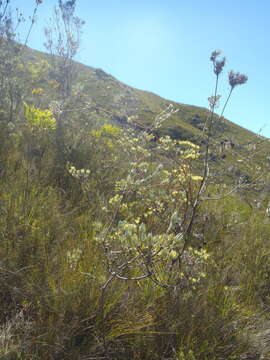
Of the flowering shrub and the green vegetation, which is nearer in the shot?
the green vegetation

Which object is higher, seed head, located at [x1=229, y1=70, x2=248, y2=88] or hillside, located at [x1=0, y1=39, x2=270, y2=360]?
seed head, located at [x1=229, y1=70, x2=248, y2=88]

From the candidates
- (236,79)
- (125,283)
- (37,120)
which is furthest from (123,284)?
(37,120)

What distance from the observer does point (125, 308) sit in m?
1.71

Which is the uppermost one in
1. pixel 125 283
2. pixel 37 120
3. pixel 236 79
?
pixel 236 79

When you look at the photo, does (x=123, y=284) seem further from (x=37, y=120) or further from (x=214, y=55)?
(x=37, y=120)

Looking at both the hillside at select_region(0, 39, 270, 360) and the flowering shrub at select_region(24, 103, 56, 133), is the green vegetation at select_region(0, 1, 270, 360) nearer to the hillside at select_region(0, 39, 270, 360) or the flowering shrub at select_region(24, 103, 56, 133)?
→ the hillside at select_region(0, 39, 270, 360)

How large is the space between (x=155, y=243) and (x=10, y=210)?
140cm

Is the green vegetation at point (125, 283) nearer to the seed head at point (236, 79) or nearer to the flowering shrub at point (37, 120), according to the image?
the seed head at point (236, 79)

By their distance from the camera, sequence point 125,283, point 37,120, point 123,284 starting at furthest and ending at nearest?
point 37,120 < point 125,283 < point 123,284

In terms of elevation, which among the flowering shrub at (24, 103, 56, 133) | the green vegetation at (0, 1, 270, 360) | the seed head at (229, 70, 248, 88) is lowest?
the green vegetation at (0, 1, 270, 360)

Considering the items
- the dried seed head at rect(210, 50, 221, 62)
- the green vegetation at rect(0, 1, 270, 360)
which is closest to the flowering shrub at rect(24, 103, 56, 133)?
the green vegetation at rect(0, 1, 270, 360)

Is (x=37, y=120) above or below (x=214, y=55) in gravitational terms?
below

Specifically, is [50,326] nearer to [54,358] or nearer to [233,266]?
[54,358]

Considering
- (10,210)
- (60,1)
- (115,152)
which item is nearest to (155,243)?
(10,210)
